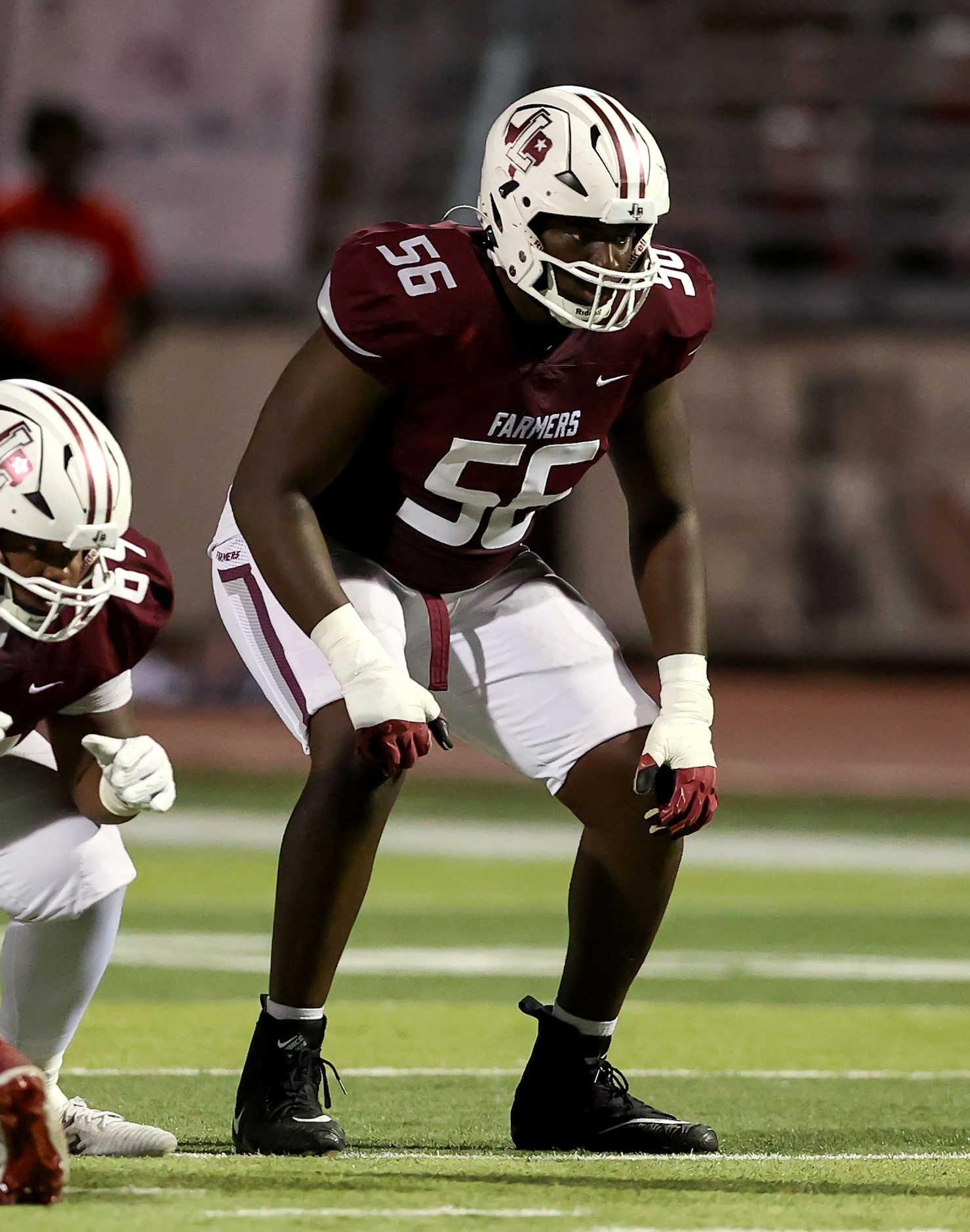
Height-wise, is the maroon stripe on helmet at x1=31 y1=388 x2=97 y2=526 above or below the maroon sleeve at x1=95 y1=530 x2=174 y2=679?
above

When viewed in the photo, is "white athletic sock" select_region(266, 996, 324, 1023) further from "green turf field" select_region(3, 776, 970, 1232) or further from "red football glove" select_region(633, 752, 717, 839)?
"red football glove" select_region(633, 752, 717, 839)

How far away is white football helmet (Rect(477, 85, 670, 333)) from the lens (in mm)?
3779

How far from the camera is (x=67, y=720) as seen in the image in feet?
12.6

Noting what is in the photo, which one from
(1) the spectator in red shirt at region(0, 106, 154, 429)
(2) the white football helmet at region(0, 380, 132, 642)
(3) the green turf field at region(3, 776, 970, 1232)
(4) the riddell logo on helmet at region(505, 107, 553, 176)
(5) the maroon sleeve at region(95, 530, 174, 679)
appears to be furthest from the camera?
(1) the spectator in red shirt at region(0, 106, 154, 429)

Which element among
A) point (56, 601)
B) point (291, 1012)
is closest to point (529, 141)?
point (56, 601)

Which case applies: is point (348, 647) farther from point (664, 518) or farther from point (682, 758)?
point (664, 518)

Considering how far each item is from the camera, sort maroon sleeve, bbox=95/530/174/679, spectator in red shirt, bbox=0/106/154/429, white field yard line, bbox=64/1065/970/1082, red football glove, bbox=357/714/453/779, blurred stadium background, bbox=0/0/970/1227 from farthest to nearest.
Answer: blurred stadium background, bbox=0/0/970/1227
spectator in red shirt, bbox=0/106/154/429
white field yard line, bbox=64/1065/970/1082
maroon sleeve, bbox=95/530/174/679
red football glove, bbox=357/714/453/779

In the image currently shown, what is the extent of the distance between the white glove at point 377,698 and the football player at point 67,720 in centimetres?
31

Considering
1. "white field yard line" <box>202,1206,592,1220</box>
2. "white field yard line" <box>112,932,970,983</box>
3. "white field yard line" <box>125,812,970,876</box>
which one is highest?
"white field yard line" <box>202,1206,592,1220</box>

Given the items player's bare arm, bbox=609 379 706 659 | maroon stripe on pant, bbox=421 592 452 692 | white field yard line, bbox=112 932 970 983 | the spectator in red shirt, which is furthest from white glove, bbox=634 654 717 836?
the spectator in red shirt

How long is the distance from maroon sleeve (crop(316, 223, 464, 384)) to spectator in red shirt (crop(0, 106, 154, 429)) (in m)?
5.89

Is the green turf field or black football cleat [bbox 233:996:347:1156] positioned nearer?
the green turf field

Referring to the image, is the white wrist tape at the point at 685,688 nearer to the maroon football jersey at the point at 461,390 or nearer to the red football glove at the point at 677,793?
the red football glove at the point at 677,793

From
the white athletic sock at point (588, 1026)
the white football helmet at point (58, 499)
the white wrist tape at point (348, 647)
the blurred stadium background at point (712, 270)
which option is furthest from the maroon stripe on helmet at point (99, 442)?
the blurred stadium background at point (712, 270)
